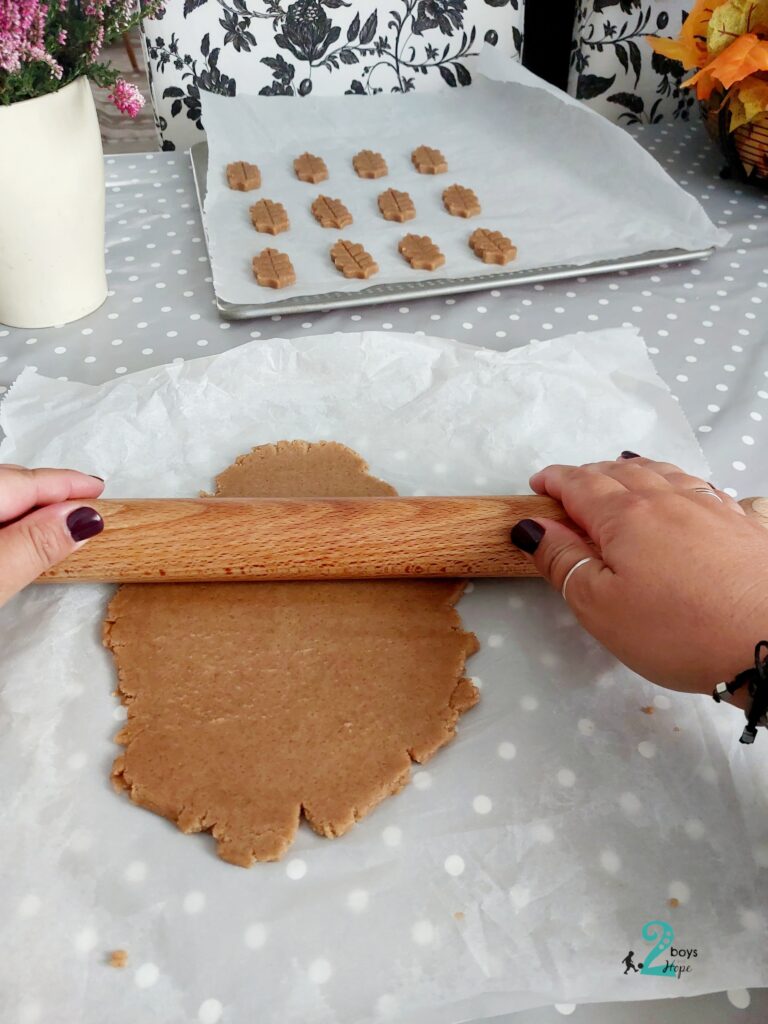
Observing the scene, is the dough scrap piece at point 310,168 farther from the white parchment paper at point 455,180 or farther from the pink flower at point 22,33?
the pink flower at point 22,33

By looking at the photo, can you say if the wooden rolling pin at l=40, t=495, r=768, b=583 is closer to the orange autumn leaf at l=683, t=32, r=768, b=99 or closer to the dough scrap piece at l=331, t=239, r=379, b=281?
the dough scrap piece at l=331, t=239, r=379, b=281

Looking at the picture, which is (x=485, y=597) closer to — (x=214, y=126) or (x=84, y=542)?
(x=84, y=542)

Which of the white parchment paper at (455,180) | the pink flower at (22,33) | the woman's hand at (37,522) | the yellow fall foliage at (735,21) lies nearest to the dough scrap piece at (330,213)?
the white parchment paper at (455,180)

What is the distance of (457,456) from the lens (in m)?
0.91

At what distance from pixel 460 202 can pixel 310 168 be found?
0.29 meters

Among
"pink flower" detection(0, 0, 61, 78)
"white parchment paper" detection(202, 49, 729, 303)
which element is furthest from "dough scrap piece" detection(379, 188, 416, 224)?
"pink flower" detection(0, 0, 61, 78)

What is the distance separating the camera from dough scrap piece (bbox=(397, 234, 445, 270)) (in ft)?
4.00

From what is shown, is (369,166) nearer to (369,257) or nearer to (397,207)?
(397,207)

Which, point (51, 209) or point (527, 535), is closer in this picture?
point (527, 535)

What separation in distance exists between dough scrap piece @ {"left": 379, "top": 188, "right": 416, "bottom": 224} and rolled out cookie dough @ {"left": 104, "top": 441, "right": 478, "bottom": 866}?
774mm

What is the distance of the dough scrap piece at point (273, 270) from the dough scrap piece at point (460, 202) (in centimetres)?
31

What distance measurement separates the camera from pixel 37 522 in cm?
70

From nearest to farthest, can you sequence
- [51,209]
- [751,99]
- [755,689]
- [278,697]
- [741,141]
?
[755,689], [278,697], [51,209], [751,99], [741,141]

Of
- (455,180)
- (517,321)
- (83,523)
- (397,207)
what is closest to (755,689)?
(83,523)
